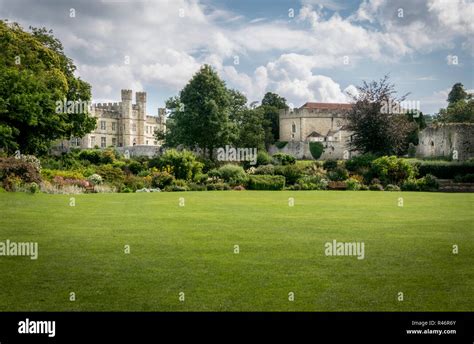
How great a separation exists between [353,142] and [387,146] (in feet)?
7.46

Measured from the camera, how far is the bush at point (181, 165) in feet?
98.6

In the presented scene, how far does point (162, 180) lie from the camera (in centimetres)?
2753

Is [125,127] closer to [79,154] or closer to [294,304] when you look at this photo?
[79,154]

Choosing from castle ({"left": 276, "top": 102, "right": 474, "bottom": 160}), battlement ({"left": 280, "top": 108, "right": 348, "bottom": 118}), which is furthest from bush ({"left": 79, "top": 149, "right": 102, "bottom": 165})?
battlement ({"left": 280, "top": 108, "right": 348, "bottom": 118})

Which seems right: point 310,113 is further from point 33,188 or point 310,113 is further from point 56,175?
point 33,188

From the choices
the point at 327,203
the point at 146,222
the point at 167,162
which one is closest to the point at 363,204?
the point at 327,203

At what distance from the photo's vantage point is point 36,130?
100ft

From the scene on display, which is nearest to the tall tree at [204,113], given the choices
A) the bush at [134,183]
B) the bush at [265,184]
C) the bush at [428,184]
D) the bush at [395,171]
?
the bush at [265,184]

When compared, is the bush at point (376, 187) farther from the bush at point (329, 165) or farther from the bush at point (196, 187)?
the bush at point (196, 187)

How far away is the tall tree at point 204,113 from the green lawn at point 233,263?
91.8ft

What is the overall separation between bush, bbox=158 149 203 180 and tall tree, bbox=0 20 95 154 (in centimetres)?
601

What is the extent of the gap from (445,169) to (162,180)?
48.6 ft

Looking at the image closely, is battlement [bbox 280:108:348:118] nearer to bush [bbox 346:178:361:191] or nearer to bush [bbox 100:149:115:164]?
bush [bbox 100:149:115:164]
